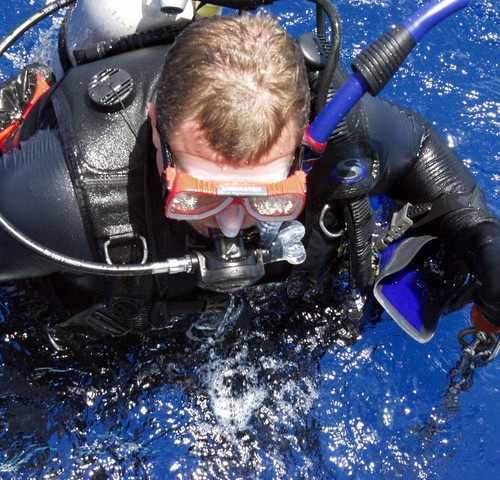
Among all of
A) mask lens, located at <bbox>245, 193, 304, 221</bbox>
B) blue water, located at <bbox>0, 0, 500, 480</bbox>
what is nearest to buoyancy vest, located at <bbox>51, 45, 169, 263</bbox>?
mask lens, located at <bbox>245, 193, 304, 221</bbox>

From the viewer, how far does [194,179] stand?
146 centimetres

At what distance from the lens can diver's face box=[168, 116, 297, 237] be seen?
4.78 feet

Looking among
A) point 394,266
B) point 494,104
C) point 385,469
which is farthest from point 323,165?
point 494,104

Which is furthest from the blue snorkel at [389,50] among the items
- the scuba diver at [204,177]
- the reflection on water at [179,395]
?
the reflection on water at [179,395]

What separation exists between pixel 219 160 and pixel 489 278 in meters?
0.87

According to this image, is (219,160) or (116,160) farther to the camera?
(116,160)

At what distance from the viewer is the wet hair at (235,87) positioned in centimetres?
142

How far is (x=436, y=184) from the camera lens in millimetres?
2176

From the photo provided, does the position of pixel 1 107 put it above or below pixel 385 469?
above

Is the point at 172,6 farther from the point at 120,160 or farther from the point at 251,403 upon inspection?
the point at 251,403

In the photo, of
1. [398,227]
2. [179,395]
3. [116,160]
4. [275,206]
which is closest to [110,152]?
[116,160]

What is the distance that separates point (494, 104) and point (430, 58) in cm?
43

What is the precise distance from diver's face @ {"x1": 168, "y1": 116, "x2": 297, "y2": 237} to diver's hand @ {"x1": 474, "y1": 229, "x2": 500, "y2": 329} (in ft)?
2.29

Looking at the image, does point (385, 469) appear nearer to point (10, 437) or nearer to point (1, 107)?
point (10, 437)
